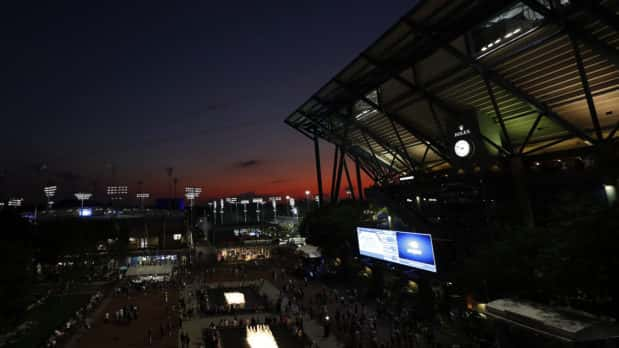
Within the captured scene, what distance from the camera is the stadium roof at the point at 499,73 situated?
15.4 meters

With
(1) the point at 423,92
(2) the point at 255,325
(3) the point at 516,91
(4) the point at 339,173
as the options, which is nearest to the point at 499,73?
(3) the point at 516,91

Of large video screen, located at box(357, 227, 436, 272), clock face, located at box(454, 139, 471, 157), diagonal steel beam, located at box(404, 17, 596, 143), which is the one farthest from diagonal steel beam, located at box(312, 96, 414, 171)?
diagonal steel beam, located at box(404, 17, 596, 143)

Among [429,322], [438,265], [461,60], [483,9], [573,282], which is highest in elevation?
[483,9]

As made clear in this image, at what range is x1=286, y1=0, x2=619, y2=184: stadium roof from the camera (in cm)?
1541

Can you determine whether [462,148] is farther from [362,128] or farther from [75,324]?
[75,324]

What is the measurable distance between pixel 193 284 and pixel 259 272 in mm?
10550

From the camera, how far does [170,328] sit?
23.8 metres

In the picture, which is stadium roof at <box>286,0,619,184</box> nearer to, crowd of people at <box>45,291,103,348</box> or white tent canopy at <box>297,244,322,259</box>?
white tent canopy at <box>297,244,322,259</box>

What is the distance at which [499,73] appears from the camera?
19125 mm

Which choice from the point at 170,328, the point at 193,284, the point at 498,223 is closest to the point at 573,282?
the point at 498,223

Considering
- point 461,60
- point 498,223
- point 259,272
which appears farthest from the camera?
point 259,272

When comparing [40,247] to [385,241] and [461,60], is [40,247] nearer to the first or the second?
[385,241]

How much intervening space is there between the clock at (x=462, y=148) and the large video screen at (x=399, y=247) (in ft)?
21.5

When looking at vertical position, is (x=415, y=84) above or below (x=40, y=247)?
above
